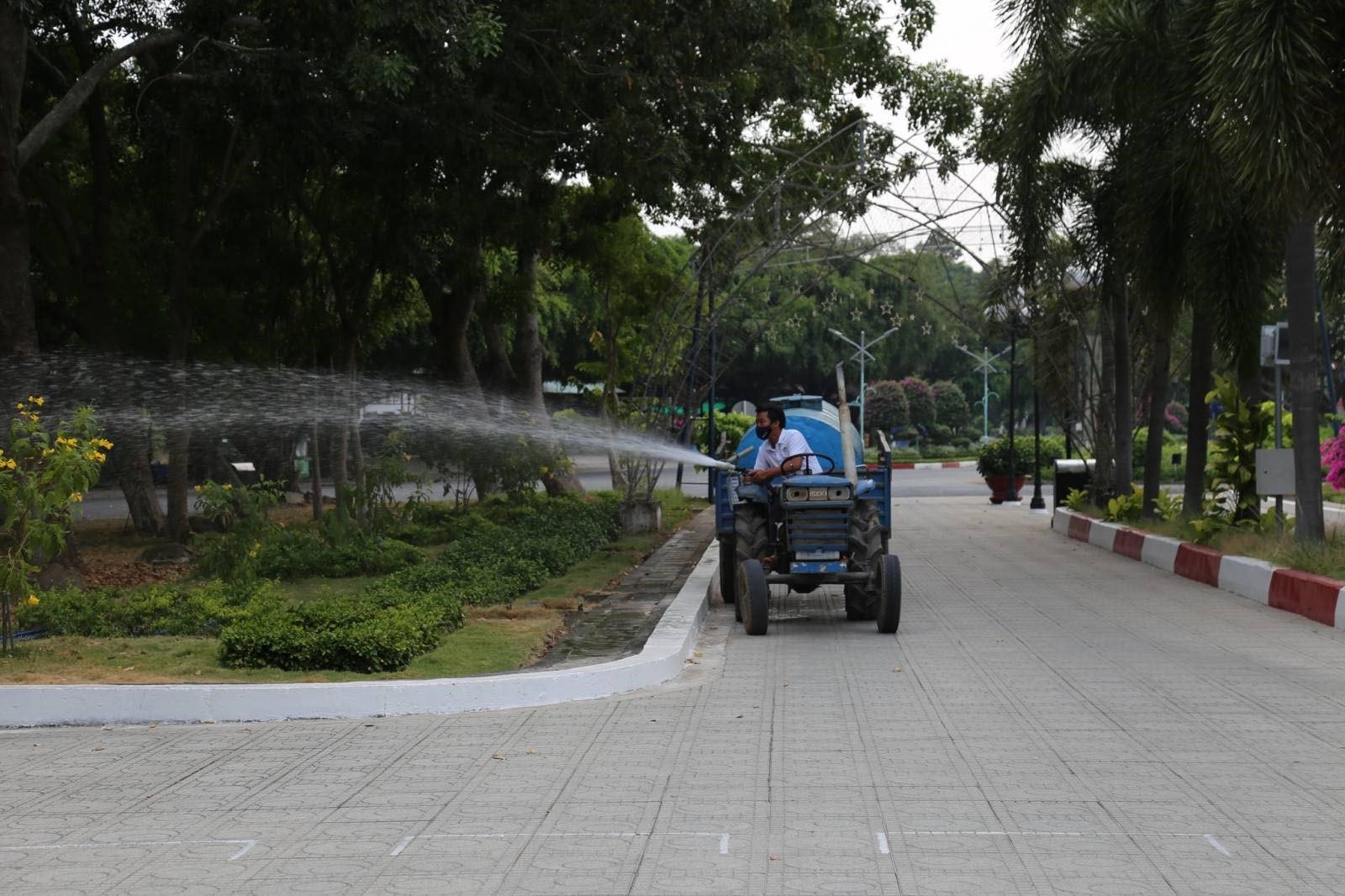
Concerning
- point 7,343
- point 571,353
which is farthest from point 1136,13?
point 571,353

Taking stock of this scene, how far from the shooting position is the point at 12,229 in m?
15.1

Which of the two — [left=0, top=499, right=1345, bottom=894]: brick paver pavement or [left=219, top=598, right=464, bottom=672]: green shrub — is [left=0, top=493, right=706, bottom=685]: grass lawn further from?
[left=0, top=499, right=1345, bottom=894]: brick paver pavement

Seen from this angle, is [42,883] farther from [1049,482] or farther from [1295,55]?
[1049,482]

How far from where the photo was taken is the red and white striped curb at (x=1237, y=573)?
529 inches

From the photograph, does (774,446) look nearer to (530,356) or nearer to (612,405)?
(530,356)

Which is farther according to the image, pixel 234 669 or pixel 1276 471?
pixel 1276 471

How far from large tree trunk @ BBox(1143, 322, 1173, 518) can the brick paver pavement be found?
10623 mm

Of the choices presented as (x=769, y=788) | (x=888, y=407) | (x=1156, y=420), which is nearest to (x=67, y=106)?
(x=769, y=788)

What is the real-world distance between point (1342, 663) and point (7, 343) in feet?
39.2

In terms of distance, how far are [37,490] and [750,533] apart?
18.4ft

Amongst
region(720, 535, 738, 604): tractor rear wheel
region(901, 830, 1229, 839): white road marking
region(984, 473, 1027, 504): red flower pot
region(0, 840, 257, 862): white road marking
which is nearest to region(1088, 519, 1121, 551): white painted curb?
region(720, 535, 738, 604): tractor rear wheel

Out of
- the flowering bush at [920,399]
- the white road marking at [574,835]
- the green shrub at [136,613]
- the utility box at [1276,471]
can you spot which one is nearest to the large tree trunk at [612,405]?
the utility box at [1276,471]

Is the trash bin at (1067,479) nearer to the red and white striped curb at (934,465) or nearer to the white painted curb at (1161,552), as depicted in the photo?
the white painted curb at (1161,552)

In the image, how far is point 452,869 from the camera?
19.5 feet
